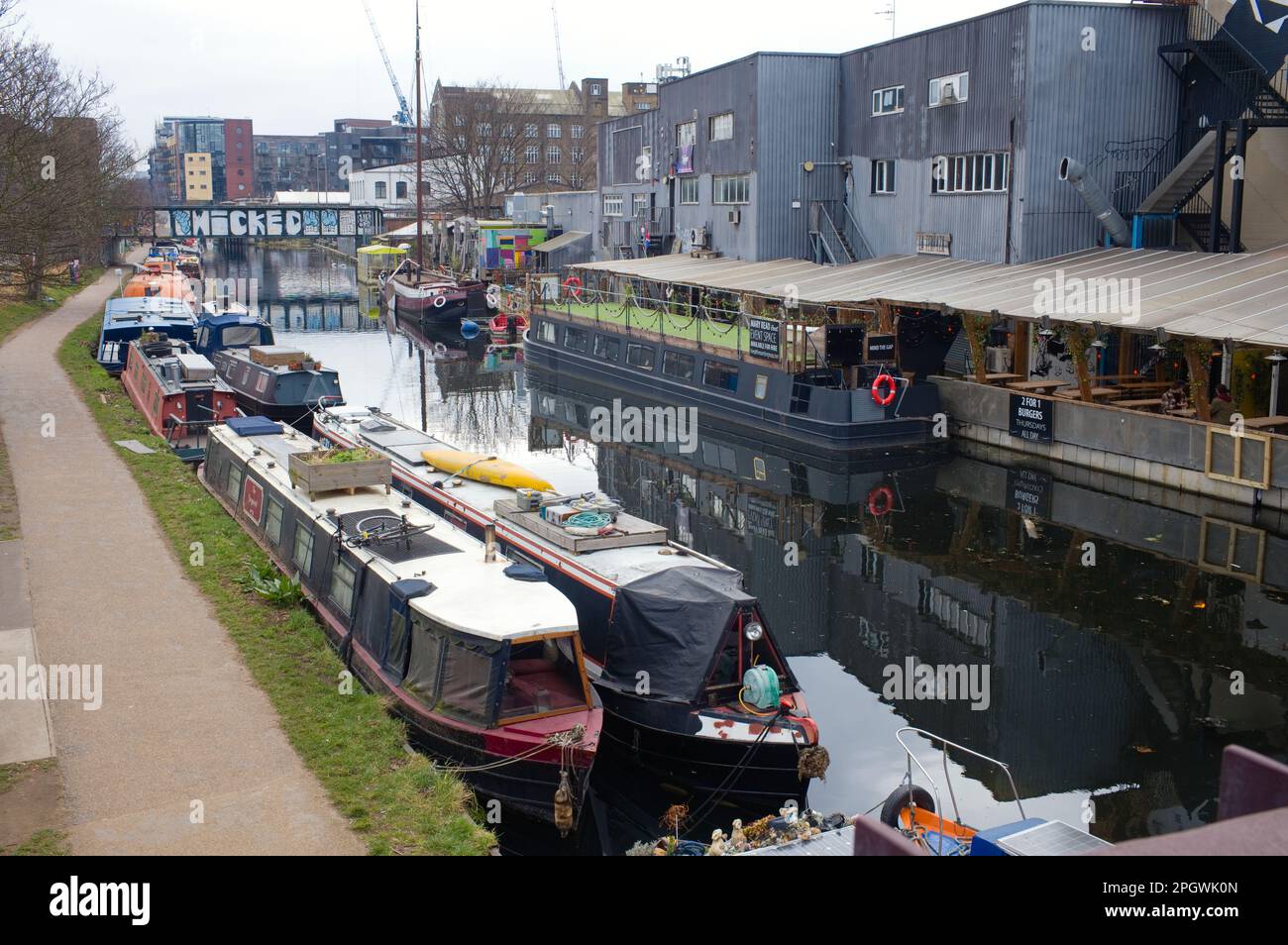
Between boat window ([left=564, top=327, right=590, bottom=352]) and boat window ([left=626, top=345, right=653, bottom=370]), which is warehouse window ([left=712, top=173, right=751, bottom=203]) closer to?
boat window ([left=564, top=327, right=590, bottom=352])

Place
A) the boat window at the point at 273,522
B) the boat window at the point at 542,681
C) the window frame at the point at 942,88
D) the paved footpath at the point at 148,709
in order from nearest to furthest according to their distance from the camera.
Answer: the paved footpath at the point at 148,709 < the boat window at the point at 542,681 < the boat window at the point at 273,522 < the window frame at the point at 942,88

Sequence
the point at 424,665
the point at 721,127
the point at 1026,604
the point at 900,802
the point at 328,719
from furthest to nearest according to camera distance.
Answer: the point at 721,127 → the point at 1026,604 → the point at 424,665 → the point at 328,719 → the point at 900,802

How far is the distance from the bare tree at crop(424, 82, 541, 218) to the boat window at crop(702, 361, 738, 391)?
64672mm

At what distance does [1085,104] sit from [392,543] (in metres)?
27.5

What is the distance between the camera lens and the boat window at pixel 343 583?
16.6 metres

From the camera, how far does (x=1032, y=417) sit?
3219cm

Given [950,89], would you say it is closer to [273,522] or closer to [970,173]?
[970,173]

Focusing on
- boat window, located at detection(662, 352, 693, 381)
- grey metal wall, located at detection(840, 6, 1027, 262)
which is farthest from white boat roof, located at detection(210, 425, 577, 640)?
grey metal wall, located at detection(840, 6, 1027, 262)

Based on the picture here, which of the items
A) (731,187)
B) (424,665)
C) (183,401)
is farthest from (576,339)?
(424,665)

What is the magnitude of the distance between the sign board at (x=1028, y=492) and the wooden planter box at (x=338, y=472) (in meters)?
14.7

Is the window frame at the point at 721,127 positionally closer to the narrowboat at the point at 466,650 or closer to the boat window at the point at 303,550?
the boat window at the point at 303,550

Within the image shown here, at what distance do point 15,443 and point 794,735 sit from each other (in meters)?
20.6

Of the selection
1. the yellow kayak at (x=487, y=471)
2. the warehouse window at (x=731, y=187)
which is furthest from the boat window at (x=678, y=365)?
the yellow kayak at (x=487, y=471)

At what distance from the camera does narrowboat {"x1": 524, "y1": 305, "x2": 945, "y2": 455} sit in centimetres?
3425
